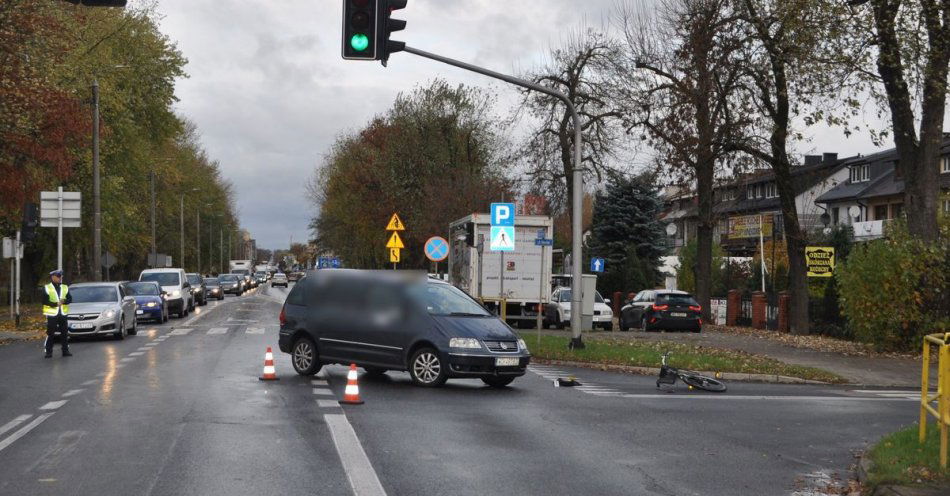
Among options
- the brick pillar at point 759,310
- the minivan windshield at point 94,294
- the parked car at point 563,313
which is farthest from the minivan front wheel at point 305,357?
the brick pillar at point 759,310

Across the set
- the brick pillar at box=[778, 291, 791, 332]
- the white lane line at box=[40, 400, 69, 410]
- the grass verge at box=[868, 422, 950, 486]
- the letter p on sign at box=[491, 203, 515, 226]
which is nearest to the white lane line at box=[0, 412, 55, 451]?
the white lane line at box=[40, 400, 69, 410]

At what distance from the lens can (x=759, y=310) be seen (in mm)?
39500

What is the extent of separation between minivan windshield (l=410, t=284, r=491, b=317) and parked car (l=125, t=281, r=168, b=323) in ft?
68.0

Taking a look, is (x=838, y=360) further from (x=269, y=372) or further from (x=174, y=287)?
(x=174, y=287)

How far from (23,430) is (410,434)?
3990 millimetres

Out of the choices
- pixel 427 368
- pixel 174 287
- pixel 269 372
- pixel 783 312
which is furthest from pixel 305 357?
pixel 174 287

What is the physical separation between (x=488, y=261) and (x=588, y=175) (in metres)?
15.2

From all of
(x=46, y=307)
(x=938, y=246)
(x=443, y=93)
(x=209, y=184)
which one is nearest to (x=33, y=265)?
(x=443, y=93)

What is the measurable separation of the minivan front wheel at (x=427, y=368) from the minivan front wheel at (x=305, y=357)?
76.7 inches

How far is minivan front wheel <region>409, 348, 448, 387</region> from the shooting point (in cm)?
1603

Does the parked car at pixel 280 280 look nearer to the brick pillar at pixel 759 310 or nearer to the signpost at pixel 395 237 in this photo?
the brick pillar at pixel 759 310

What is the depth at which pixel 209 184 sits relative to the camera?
349 feet

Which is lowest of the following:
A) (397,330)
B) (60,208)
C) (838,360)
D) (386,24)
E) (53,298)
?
(838,360)

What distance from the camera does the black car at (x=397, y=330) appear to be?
52.4 ft
